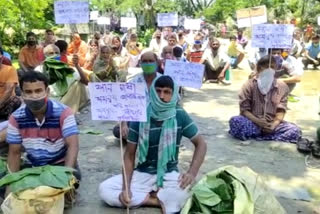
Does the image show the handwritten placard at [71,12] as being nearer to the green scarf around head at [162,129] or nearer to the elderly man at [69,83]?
the elderly man at [69,83]

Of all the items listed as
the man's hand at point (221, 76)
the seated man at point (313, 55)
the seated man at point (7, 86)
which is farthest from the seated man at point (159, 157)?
the seated man at point (313, 55)

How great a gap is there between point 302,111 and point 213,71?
3.33m

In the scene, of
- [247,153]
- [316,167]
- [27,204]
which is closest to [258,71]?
[247,153]

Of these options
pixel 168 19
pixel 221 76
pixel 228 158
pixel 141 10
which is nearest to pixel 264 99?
pixel 228 158

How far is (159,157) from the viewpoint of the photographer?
138 inches

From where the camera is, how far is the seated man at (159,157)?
339cm

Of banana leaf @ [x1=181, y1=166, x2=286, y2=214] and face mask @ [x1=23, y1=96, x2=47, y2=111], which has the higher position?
face mask @ [x1=23, y1=96, x2=47, y2=111]

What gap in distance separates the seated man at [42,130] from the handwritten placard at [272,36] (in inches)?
147

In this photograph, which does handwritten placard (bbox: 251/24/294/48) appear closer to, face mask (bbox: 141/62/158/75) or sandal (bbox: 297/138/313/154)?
sandal (bbox: 297/138/313/154)

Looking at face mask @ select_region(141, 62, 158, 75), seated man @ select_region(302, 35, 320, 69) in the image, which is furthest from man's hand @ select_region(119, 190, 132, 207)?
seated man @ select_region(302, 35, 320, 69)

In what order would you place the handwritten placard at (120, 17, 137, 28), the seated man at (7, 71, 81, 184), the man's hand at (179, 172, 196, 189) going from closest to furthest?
1. the man's hand at (179, 172, 196, 189)
2. the seated man at (7, 71, 81, 184)
3. the handwritten placard at (120, 17, 137, 28)

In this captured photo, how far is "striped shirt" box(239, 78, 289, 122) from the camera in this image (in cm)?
550

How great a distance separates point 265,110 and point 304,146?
664mm

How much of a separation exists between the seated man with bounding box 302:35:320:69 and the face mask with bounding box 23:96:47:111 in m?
11.1
